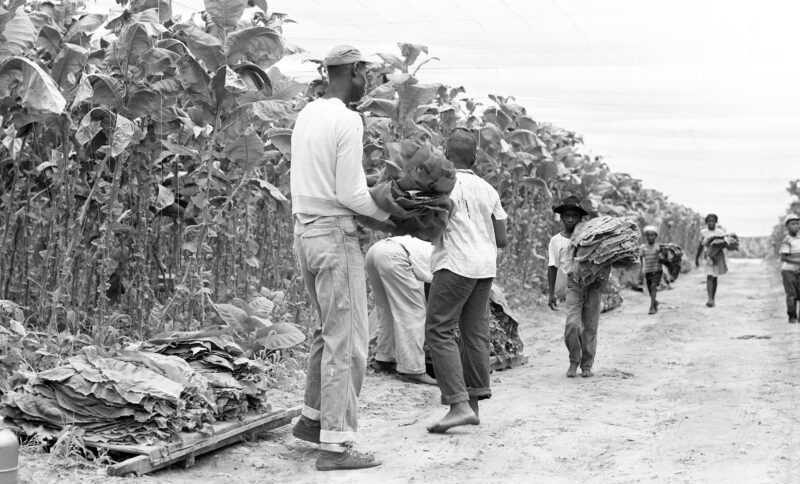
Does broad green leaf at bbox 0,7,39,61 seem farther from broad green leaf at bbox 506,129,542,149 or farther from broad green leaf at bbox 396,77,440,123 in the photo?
broad green leaf at bbox 506,129,542,149

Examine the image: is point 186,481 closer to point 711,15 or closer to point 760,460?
point 760,460

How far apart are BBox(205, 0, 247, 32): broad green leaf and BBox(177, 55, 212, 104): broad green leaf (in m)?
0.39

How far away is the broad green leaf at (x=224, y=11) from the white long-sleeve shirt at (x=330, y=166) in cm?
240

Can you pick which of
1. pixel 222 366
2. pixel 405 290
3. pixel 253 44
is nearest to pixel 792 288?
pixel 405 290

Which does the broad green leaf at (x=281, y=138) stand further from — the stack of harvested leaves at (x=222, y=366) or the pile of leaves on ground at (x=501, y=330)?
the stack of harvested leaves at (x=222, y=366)

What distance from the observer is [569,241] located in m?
8.66

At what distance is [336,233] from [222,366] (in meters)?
1.28

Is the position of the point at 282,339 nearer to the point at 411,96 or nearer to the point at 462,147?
the point at 462,147

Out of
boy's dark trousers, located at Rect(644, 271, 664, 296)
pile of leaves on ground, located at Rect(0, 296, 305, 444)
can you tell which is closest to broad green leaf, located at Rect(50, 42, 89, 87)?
pile of leaves on ground, located at Rect(0, 296, 305, 444)

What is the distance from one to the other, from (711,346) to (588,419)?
206 inches

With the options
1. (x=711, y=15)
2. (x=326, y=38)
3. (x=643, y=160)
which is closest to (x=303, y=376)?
(x=326, y=38)

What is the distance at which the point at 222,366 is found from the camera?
18.3ft

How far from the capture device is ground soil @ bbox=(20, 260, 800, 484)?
195 inches

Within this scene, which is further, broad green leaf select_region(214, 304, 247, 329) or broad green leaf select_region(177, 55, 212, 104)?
broad green leaf select_region(214, 304, 247, 329)
